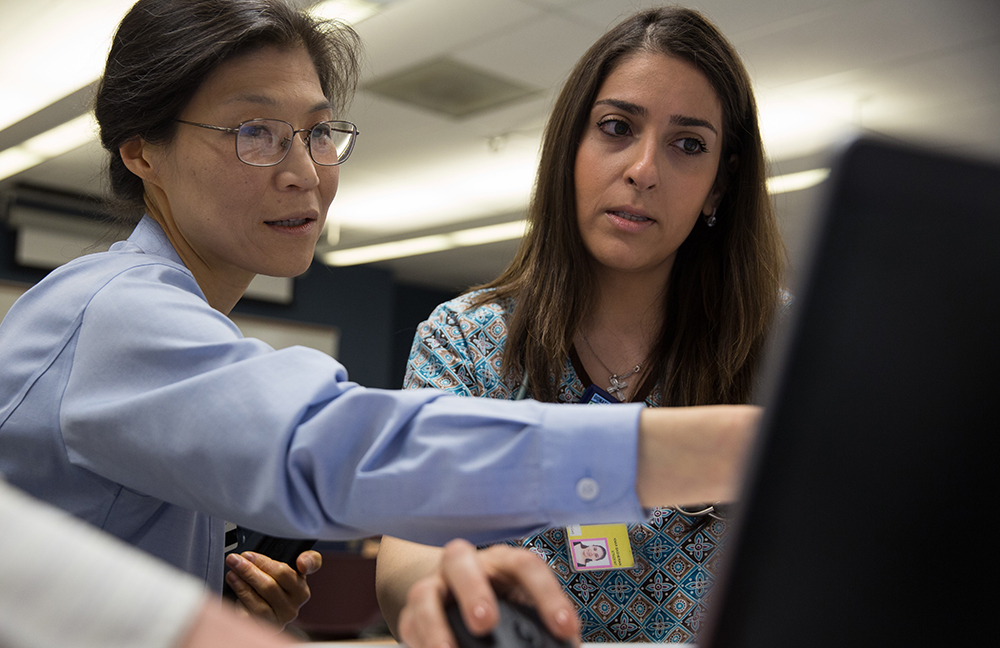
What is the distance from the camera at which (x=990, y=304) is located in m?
0.40

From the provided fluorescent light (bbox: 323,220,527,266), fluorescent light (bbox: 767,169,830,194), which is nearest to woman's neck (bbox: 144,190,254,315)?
fluorescent light (bbox: 767,169,830,194)

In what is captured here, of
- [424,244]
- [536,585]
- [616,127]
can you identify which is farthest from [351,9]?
[424,244]

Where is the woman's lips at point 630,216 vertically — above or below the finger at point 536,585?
above

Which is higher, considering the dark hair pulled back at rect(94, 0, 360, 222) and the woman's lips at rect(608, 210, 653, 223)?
the dark hair pulled back at rect(94, 0, 360, 222)

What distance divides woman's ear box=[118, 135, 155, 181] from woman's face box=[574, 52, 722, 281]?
0.71 m

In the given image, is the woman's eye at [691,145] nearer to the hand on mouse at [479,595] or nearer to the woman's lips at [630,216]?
the woman's lips at [630,216]

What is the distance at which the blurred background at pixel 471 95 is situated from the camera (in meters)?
4.05

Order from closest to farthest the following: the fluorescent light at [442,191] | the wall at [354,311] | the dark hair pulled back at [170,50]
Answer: the dark hair pulled back at [170,50], the fluorescent light at [442,191], the wall at [354,311]

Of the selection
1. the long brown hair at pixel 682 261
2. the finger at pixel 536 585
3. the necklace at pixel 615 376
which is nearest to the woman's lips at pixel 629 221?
the long brown hair at pixel 682 261

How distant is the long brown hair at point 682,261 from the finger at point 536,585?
81 centimetres

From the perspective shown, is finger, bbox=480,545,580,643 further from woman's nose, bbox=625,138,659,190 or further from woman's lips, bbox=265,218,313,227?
woman's nose, bbox=625,138,659,190

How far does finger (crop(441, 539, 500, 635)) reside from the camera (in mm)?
529

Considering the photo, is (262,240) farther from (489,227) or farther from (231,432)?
(489,227)

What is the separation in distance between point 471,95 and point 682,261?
150 inches
